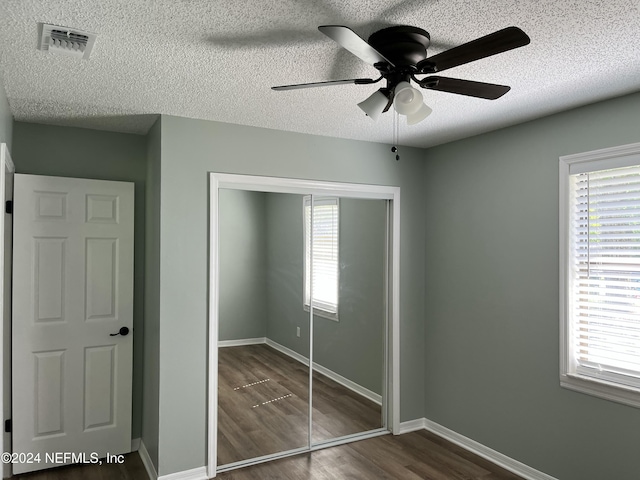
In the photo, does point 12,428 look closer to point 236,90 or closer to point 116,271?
point 116,271

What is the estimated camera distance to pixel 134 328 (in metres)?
3.75

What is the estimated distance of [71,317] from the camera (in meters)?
3.45

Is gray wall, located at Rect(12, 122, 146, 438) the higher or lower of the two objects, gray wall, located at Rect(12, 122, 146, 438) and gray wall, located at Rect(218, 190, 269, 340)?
the higher

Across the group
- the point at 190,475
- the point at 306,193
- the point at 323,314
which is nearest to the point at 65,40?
the point at 306,193

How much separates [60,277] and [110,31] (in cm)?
218

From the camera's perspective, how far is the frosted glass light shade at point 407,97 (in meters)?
1.84

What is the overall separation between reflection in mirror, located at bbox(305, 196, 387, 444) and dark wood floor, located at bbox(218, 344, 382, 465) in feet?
0.03

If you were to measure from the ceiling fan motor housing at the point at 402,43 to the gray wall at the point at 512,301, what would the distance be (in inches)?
63.5

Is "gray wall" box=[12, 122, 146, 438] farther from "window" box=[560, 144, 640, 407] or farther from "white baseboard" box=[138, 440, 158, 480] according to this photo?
"window" box=[560, 144, 640, 407]

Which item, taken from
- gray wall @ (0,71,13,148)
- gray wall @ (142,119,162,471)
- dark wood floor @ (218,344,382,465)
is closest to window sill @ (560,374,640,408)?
dark wood floor @ (218,344,382,465)

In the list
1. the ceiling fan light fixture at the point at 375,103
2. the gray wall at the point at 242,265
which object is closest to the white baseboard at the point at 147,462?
the gray wall at the point at 242,265

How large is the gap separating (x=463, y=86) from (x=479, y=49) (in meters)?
0.29

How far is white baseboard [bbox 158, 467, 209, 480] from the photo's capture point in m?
3.12

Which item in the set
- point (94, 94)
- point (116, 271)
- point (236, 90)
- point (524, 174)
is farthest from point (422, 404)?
point (94, 94)
